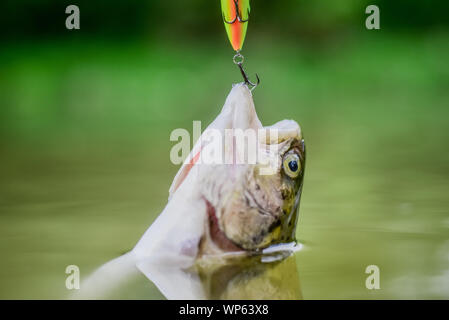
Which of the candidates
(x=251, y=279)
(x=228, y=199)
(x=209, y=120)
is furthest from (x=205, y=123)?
(x=251, y=279)

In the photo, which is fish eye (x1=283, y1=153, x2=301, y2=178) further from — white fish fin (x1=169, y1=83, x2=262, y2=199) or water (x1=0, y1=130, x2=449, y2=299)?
water (x1=0, y1=130, x2=449, y2=299)

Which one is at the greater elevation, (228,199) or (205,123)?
(205,123)

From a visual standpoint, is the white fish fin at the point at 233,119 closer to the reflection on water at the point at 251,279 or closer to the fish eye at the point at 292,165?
the fish eye at the point at 292,165

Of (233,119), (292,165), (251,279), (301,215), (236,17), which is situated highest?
(236,17)

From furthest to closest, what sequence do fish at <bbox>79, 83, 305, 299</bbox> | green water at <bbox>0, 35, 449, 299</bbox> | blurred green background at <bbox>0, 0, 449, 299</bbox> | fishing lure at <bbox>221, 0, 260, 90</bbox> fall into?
blurred green background at <bbox>0, 0, 449, 299</bbox> < green water at <bbox>0, 35, 449, 299</bbox> < fish at <bbox>79, 83, 305, 299</bbox> < fishing lure at <bbox>221, 0, 260, 90</bbox>

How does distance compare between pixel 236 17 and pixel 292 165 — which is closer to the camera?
pixel 236 17

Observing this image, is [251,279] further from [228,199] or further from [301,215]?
[301,215]

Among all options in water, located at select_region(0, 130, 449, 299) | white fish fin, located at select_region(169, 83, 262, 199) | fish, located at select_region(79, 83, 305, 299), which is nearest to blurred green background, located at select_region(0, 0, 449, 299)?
water, located at select_region(0, 130, 449, 299)

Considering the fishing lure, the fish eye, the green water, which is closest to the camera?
the fishing lure

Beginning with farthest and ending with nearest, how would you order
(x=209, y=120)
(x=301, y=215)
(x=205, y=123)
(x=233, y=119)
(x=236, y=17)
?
(x=209, y=120)
(x=205, y=123)
(x=301, y=215)
(x=233, y=119)
(x=236, y=17)
